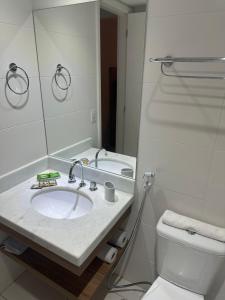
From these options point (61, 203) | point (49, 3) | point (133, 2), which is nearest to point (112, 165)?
point (61, 203)

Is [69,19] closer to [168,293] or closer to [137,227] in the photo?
[137,227]

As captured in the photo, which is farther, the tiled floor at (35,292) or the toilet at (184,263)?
the tiled floor at (35,292)

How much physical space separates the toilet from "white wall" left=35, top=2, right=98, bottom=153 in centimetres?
83

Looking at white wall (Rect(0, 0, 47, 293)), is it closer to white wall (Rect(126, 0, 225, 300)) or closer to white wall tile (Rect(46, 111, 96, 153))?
white wall tile (Rect(46, 111, 96, 153))

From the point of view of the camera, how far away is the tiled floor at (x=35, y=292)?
165cm

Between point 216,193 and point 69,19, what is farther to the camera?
point 69,19

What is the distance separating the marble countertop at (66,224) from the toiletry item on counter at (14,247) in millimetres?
268

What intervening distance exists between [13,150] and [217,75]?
1.33 metres

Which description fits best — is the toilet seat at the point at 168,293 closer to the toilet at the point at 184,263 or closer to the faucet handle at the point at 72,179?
the toilet at the point at 184,263

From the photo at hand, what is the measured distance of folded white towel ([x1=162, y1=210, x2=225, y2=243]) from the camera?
3.85 ft

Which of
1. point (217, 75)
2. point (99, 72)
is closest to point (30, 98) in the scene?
point (99, 72)

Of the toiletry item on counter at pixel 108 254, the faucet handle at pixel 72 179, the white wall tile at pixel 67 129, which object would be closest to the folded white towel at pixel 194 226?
the toiletry item on counter at pixel 108 254

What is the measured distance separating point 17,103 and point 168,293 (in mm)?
1518

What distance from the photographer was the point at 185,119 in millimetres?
1146
